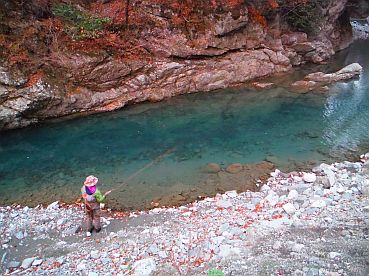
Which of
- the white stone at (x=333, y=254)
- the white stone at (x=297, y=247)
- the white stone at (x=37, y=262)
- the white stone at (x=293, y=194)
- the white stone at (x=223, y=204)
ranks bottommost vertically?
the white stone at (x=37, y=262)

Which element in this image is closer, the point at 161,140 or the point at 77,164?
the point at 77,164

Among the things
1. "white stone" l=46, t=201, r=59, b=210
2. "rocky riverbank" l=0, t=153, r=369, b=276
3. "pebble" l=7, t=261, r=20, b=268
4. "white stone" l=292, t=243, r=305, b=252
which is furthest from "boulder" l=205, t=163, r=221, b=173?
"pebble" l=7, t=261, r=20, b=268

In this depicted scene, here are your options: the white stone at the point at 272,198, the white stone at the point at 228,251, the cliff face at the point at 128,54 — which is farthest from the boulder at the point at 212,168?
the cliff face at the point at 128,54

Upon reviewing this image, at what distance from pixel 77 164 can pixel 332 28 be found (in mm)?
26417

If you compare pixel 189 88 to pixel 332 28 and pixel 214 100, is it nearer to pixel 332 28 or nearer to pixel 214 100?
pixel 214 100

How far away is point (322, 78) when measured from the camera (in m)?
22.5

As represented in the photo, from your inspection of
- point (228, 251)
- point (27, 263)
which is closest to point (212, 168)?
point (228, 251)

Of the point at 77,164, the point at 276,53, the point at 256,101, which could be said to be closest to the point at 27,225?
the point at 77,164

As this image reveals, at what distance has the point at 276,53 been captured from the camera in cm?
2425

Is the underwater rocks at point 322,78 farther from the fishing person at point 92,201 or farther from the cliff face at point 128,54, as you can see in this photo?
the fishing person at point 92,201

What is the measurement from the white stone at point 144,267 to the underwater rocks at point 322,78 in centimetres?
1633

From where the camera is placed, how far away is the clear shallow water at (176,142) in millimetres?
12281

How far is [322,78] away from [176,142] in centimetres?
1279

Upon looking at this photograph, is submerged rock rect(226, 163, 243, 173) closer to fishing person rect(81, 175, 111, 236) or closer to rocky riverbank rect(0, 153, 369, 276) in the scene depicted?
rocky riverbank rect(0, 153, 369, 276)
